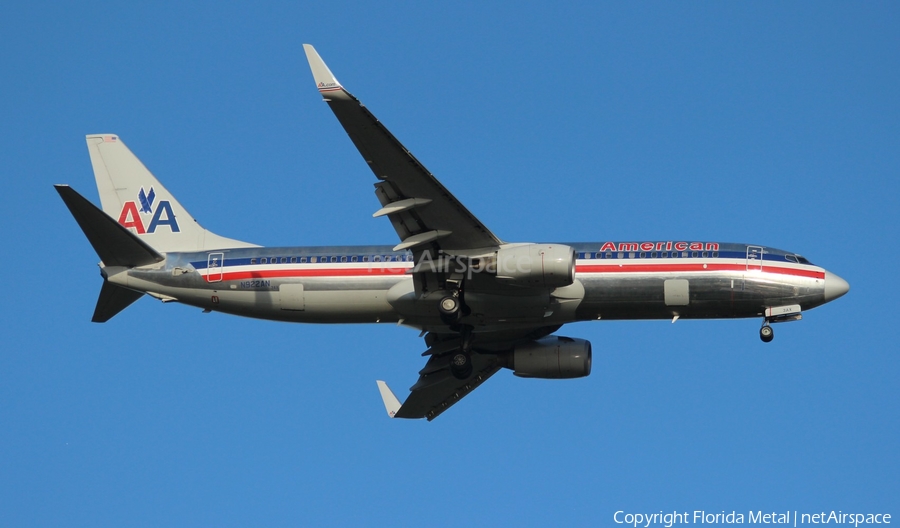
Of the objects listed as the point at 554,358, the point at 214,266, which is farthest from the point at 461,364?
the point at 214,266

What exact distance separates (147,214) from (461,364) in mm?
16686

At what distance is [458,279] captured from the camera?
155 feet

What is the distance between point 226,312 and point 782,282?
23.7 metres

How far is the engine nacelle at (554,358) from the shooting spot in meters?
52.0

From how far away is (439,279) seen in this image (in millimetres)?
47344

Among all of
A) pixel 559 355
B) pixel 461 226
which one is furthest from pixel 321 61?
pixel 559 355

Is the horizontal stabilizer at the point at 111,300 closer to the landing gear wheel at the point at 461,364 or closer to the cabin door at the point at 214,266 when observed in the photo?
the cabin door at the point at 214,266

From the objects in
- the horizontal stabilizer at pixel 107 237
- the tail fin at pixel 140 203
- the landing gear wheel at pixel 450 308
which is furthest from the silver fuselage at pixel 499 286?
the tail fin at pixel 140 203

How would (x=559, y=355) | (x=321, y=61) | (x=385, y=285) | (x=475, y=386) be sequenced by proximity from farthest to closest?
(x=475, y=386) → (x=559, y=355) → (x=385, y=285) → (x=321, y=61)

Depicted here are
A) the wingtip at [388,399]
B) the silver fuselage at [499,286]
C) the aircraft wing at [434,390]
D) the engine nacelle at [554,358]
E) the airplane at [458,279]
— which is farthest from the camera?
the wingtip at [388,399]

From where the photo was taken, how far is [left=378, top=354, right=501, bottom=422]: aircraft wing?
55.6m

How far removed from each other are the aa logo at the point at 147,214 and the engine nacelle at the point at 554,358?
1694 cm

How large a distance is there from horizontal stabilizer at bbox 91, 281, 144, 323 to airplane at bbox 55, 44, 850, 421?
55mm

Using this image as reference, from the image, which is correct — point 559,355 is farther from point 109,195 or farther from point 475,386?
point 109,195
